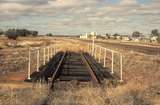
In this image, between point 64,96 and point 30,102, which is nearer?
point 30,102

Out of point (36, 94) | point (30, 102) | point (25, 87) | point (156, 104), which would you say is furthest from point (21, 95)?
point (156, 104)

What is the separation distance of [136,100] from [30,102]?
11.4 ft

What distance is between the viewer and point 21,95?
14.3 m

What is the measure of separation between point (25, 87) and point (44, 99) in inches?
148

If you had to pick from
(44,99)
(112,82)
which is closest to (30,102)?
(44,99)

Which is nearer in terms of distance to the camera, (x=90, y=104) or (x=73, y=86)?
(x=90, y=104)

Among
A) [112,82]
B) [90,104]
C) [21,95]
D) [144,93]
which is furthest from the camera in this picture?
[112,82]

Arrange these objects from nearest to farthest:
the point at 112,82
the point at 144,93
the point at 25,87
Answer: the point at 144,93 < the point at 25,87 < the point at 112,82

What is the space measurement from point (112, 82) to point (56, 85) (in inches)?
125

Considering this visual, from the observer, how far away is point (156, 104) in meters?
13.2

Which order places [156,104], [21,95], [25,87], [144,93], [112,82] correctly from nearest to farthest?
[156,104], [21,95], [144,93], [25,87], [112,82]

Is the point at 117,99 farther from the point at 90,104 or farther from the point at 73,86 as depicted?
the point at 73,86

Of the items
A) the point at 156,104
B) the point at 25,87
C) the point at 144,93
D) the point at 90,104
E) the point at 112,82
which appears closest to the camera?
the point at 90,104

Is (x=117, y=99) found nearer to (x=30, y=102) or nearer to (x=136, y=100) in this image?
(x=136, y=100)
